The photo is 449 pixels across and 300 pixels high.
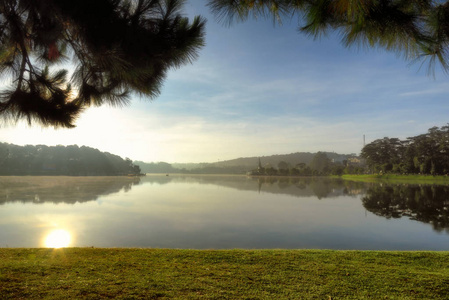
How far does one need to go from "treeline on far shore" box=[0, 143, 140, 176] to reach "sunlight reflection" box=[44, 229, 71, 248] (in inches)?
2352

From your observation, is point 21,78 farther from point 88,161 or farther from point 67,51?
point 88,161

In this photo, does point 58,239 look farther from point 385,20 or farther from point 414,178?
point 414,178

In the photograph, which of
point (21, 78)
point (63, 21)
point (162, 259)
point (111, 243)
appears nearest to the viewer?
point (63, 21)

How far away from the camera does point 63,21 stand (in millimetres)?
2559

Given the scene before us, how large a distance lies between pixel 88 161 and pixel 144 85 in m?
73.4

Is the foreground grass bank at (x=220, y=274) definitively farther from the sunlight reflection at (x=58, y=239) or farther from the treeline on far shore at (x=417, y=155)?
the treeline on far shore at (x=417, y=155)

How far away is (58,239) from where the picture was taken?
20.3ft

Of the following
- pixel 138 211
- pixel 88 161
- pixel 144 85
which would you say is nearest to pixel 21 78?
pixel 144 85

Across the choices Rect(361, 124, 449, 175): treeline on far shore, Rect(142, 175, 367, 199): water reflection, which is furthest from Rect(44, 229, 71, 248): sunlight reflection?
Rect(361, 124, 449, 175): treeline on far shore

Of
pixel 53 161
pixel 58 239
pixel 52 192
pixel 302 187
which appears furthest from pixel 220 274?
pixel 53 161

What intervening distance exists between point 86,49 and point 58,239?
5.27 m

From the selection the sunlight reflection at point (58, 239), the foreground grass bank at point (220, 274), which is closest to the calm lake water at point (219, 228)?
the sunlight reflection at point (58, 239)

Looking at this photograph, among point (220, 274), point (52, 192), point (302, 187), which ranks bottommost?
point (302, 187)

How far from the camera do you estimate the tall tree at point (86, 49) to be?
2410 mm
